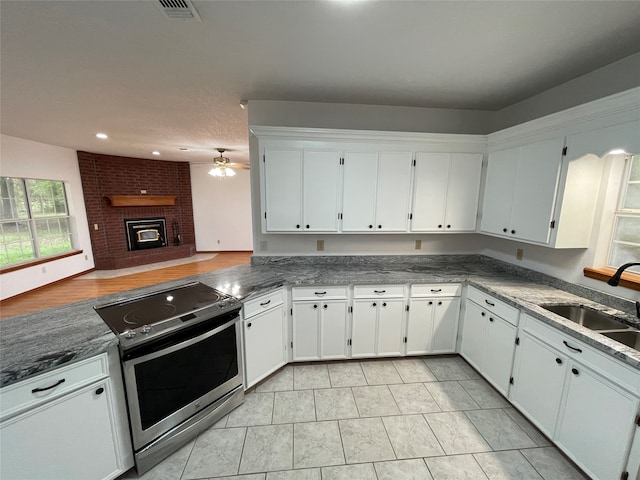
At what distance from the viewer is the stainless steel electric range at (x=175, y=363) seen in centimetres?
154

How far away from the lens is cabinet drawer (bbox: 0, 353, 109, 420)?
1157 mm

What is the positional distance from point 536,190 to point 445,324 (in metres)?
1.50

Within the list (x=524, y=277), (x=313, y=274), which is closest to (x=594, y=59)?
(x=524, y=277)

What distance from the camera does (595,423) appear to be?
58.0 inches

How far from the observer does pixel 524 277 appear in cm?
257

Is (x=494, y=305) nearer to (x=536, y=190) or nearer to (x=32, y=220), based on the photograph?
(x=536, y=190)

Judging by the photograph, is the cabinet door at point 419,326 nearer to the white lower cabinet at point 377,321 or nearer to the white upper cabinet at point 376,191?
the white lower cabinet at point 377,321

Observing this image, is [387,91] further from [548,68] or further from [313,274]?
[313,274]

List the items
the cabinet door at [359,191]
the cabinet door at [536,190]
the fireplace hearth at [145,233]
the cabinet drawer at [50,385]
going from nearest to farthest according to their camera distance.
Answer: the cabinet drawer at [50,385] → the cabinet door at [536,190] → the cabinet door at [359,191] → the fireplace hearth at [145,233]

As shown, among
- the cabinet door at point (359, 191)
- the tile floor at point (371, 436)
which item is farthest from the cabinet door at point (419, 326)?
the cabinet door at point (359, 191)

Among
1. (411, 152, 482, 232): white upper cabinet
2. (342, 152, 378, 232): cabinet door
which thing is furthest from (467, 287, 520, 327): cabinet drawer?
(342, 152, 378, 232): cabinet door

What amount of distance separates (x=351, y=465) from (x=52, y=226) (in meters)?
6.74

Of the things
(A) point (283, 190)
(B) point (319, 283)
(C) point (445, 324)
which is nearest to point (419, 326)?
(C) point (445, 324)

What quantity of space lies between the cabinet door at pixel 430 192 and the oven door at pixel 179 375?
210cm
